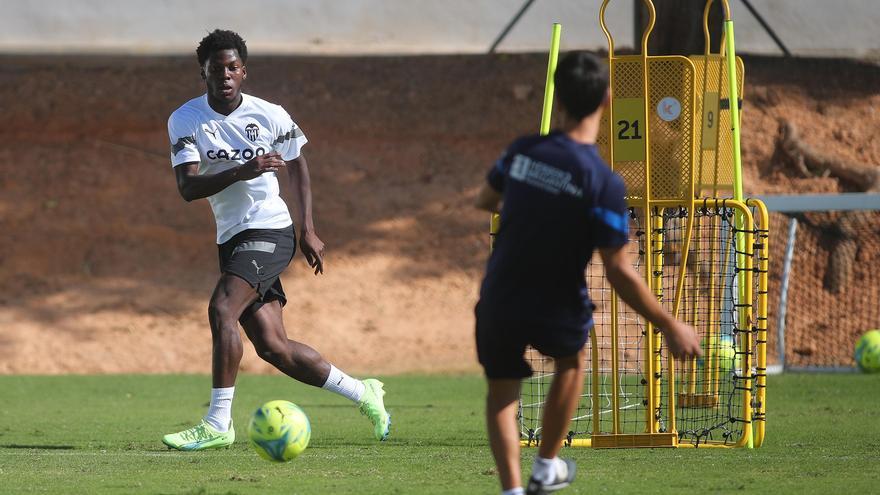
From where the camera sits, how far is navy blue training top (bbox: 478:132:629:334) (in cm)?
494

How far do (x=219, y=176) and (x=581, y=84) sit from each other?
3236mm

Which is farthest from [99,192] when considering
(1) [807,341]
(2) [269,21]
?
(1) [807,341]

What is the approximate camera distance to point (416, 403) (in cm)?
1149

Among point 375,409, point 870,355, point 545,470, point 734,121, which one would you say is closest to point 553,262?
point 545,470

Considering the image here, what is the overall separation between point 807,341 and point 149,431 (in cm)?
1020

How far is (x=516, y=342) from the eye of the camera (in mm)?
5113

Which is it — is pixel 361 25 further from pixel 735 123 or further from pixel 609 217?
pixel 609 217

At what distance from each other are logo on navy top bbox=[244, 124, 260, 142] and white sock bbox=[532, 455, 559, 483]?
360 cm

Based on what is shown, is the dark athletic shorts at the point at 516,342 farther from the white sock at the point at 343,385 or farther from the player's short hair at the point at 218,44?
the player's short hair at the point at 218,44

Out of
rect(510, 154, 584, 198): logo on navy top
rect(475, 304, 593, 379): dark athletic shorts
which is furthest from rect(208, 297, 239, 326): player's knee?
rect(510, 154, 584, 198): logo on navy top

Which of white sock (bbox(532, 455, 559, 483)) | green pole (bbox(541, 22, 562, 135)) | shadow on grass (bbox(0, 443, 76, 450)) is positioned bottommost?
shadow on grass (bbox(0, 443, 76, 450))

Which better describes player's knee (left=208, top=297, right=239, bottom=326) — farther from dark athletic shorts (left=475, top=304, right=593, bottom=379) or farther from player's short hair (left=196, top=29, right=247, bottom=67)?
dark athletic shorts (left=475, top=304, right=593, bottom=379)

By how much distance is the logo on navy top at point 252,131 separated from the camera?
8.04m

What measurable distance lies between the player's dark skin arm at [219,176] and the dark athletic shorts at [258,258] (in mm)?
375
